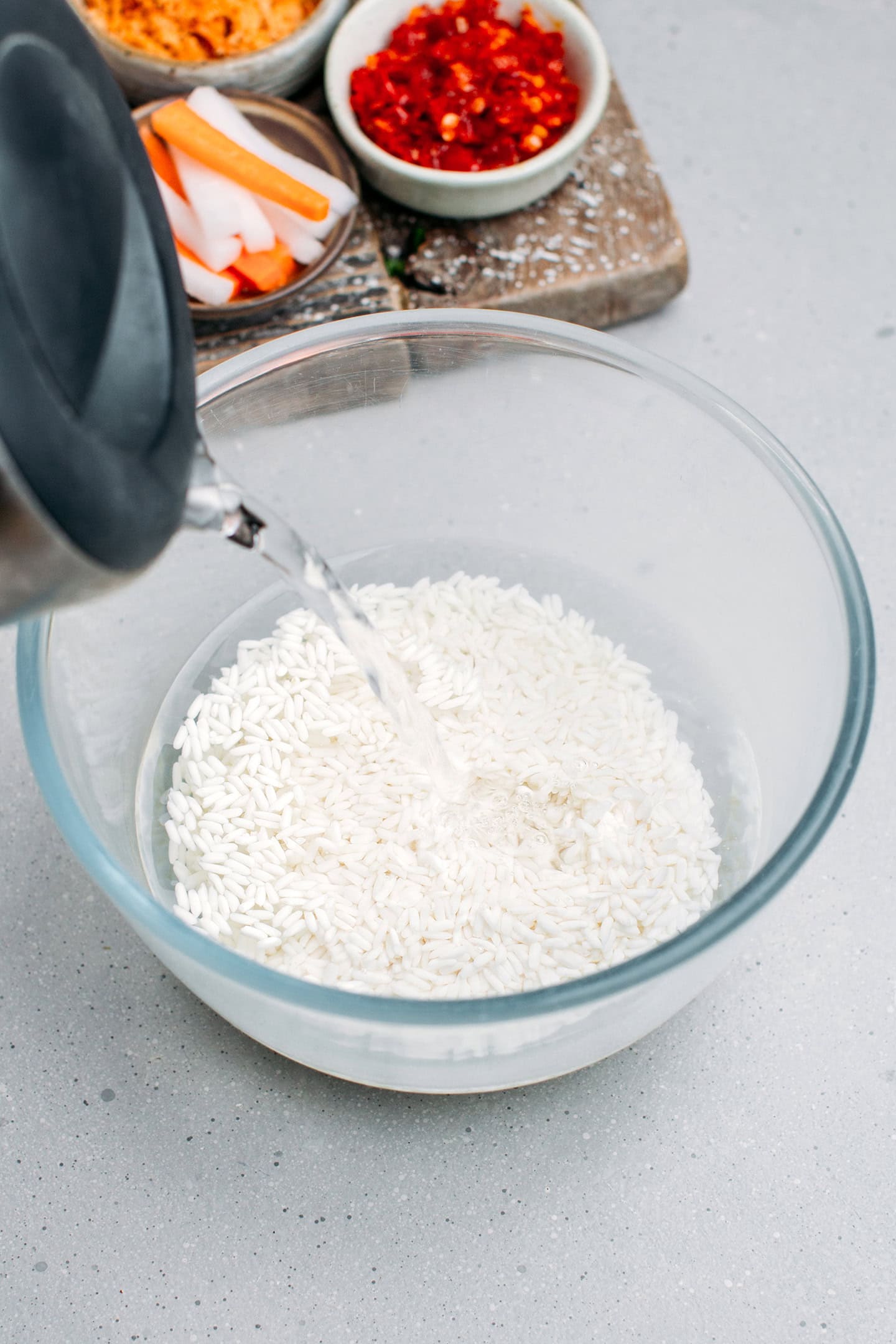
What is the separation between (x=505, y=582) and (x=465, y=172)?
0.49 meters

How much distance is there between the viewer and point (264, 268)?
4.41 feet

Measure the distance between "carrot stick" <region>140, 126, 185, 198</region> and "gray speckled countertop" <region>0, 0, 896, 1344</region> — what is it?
646 mm

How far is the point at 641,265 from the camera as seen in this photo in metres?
1.39

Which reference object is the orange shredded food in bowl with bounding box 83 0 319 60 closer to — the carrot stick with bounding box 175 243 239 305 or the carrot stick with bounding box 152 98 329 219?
the carrot stick with bounding box 152 98 329 219

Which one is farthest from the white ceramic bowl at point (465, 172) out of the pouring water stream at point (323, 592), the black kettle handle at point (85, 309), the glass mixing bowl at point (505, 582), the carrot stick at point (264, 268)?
the black kettle handle at point (85, 309)

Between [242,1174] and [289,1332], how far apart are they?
115mm

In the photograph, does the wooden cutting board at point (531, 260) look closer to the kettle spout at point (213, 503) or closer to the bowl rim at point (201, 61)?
the bowl rim at point (201, 61)

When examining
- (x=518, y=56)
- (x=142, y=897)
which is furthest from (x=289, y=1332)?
(x=518, y=56)

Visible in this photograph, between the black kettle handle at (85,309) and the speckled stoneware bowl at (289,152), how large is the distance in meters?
0.61

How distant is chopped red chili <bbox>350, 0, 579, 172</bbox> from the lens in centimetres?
139

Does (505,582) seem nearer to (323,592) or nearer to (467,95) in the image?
(323,592)

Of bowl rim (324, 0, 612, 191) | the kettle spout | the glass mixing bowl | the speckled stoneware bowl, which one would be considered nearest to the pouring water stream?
the kettle spout

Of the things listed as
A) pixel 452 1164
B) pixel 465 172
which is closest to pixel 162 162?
pixel 465 172

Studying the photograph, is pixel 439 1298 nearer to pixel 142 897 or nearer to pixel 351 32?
pixel 142 897
